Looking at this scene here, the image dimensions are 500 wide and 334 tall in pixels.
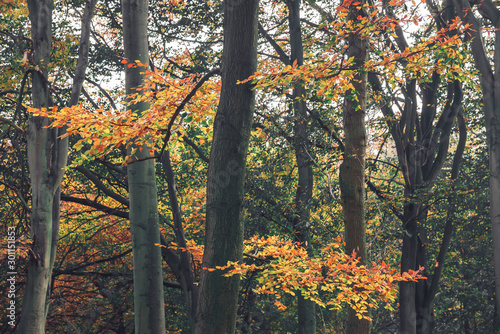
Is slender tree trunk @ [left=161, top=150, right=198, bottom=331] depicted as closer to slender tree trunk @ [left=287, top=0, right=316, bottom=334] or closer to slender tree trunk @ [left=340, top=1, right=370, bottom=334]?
slender tree trunk @ [left=287, top=0, right=316, bottom=334]

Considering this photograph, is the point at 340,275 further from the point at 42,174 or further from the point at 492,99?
the point at 492,99

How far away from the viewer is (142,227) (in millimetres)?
5578

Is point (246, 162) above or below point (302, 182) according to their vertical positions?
below

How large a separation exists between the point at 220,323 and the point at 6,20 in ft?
28.4

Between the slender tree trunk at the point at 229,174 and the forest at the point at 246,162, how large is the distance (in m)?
0.02

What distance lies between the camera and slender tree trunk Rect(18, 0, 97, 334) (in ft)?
21.5

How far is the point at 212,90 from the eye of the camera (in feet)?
19.3

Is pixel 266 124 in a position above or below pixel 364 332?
above

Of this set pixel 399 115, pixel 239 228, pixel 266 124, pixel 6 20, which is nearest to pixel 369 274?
pixel 239 228

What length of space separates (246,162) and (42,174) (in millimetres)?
3178

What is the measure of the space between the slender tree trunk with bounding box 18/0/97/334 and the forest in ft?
0.10

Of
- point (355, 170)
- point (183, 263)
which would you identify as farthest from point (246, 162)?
point (183, 263)

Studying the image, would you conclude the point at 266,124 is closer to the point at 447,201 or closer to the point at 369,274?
the point at 447,201

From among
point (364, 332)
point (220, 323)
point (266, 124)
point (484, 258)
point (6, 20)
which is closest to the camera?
point (220, 323)
